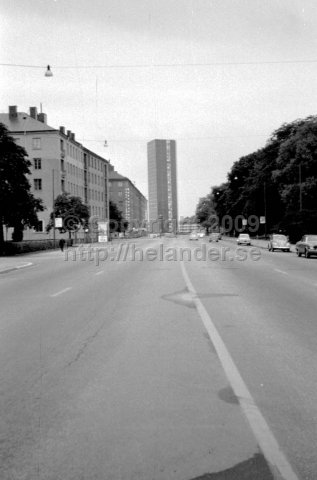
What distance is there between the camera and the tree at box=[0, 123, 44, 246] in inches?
1897

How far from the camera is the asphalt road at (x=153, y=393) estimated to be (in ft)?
12.4

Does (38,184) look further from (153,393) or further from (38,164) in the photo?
(153,393)

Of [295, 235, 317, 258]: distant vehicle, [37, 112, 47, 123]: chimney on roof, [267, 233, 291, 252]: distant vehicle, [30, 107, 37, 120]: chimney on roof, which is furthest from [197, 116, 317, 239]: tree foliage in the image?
[30, 107, 37, 120]: chimney on roof

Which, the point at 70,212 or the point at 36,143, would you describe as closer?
the point at 70,212

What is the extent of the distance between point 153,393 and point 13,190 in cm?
4573

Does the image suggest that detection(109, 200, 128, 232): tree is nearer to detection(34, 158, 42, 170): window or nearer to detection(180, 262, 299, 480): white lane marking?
detection(34, 158, 42, 170): window

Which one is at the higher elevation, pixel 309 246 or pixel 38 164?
pixel 38 164

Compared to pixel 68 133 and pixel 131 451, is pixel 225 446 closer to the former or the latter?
pixel 131 451

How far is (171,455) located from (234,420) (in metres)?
0.85

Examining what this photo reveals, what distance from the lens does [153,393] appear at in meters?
5.30

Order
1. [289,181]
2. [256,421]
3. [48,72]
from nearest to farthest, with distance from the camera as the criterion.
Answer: [256,421]
[48,72]
[289,181]

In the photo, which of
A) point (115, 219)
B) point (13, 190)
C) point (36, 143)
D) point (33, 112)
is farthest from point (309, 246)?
point (115, 219)

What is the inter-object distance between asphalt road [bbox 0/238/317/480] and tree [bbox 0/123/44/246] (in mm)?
38568

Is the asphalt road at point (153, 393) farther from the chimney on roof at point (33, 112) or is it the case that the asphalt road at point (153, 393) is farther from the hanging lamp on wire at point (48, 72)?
the chimney on roof at point (33, 112)
